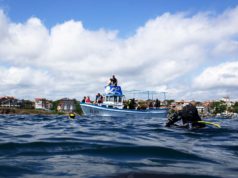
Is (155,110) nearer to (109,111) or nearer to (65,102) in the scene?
(109,111)

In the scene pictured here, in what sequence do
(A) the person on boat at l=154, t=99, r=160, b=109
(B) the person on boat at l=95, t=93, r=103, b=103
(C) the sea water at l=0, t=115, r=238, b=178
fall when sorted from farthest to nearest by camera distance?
(A) the person on boat at l=154, t=99, r=160, b=109 → (B) the person on boat at l=95, t=93, r=103, b=103 → (C) the sea water at l=0, t=115, r=238, b=178

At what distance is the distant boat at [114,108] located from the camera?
26.8 meters

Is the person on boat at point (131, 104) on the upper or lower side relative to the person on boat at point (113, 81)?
lower

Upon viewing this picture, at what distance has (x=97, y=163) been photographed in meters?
4.61

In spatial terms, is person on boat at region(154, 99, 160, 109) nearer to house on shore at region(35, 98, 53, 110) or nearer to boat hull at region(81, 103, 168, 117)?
boat hull at region(81, 103, 168, 117)

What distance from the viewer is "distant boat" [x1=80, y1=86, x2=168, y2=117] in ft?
88.0

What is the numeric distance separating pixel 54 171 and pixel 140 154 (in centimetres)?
184

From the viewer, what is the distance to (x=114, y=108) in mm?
27047

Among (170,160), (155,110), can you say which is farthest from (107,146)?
(155,110)

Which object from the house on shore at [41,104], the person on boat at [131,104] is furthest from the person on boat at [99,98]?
the house on shore at [41,104]

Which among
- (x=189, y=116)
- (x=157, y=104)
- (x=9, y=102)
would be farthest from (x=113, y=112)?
(x=9, y=102)

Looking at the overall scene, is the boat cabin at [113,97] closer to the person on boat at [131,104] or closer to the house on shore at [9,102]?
the person on boat at [131,104]

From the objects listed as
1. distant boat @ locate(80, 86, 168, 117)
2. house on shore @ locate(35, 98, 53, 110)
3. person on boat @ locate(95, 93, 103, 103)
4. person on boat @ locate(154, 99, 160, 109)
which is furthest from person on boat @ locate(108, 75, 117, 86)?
house on shore @ locate(35, 98, 53, 110)

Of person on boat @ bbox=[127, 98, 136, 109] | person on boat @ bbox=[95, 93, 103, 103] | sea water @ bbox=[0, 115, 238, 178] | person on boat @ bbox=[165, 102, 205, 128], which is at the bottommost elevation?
sea water @ bbox=[0, 115, 238, 178]
